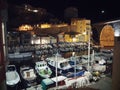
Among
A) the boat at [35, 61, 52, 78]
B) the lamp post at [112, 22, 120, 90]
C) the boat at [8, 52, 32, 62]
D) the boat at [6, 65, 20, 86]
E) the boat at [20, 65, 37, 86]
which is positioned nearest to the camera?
the lamp post at [112, 22, 120, 90]

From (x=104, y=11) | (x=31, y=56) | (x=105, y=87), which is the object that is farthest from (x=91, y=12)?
(x=105, y=87)

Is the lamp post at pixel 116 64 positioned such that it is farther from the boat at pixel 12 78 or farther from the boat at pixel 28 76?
the boat at pixel 28 76

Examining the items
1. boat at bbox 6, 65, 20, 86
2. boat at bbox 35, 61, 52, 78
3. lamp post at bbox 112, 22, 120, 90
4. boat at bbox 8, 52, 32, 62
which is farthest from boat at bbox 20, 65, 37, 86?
lamp post at bbox 112, 22, 120, 90

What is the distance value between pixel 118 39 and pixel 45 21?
37.0 m

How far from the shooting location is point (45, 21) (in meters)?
40.3

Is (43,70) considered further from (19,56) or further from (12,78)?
(19,56)

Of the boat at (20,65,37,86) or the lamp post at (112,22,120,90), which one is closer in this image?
the lamp post at (112,22,120,90)

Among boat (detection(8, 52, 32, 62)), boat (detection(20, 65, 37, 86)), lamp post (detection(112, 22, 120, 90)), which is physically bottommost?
boat (detection(20, 65, 37, 86))

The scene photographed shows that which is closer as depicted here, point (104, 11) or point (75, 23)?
point (75, 23)

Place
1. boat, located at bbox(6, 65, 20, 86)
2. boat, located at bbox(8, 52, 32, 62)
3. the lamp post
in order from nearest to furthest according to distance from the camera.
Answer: the lamp post
boat, located at bbox(6, 65, 20, 86)
boat, located at bbox(8, 52, 32, 62)

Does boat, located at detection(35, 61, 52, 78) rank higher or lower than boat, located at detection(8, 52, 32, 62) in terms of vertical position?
lower

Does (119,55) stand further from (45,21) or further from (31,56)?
(45,21)

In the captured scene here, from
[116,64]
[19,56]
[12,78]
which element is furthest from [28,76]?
[116,64]

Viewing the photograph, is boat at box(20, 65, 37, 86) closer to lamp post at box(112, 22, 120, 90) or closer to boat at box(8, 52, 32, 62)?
boat at box(8, 52, 32, 62)
